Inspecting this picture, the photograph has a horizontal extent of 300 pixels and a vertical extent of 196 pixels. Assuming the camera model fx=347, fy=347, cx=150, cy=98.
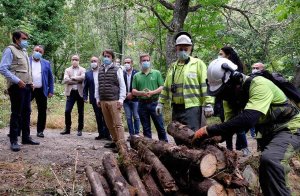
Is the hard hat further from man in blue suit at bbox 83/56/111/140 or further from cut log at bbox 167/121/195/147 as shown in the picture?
man in blue suit at bbox 83/56/111/140

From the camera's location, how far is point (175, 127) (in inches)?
202

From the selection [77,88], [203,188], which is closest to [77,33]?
[77,88]

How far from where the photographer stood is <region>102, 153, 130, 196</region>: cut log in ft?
13.6

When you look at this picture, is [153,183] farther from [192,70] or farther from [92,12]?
[92,12]

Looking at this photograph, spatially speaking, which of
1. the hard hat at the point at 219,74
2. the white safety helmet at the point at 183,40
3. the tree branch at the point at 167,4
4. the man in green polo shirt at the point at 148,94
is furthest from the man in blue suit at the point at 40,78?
the tree branch at the point at 167,4

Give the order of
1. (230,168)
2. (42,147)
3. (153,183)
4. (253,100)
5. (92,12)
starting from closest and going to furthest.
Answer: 1. (253,100)
2. (230,168)
3. (153,183)
4. (42,147)
5. (92,12)

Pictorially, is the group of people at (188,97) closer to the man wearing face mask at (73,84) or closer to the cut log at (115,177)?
the man wearing face mask at (73,84)

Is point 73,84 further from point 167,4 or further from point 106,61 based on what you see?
point 167,4

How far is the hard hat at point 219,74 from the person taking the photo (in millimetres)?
3996

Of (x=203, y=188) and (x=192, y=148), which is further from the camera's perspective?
(x=192, y=148)

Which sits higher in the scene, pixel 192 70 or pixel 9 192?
pixel 192 70

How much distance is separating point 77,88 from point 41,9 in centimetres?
1546

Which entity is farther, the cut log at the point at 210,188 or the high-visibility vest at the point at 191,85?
the high-visibility vest at the point at 191,85

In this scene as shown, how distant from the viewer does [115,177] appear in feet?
14.7
